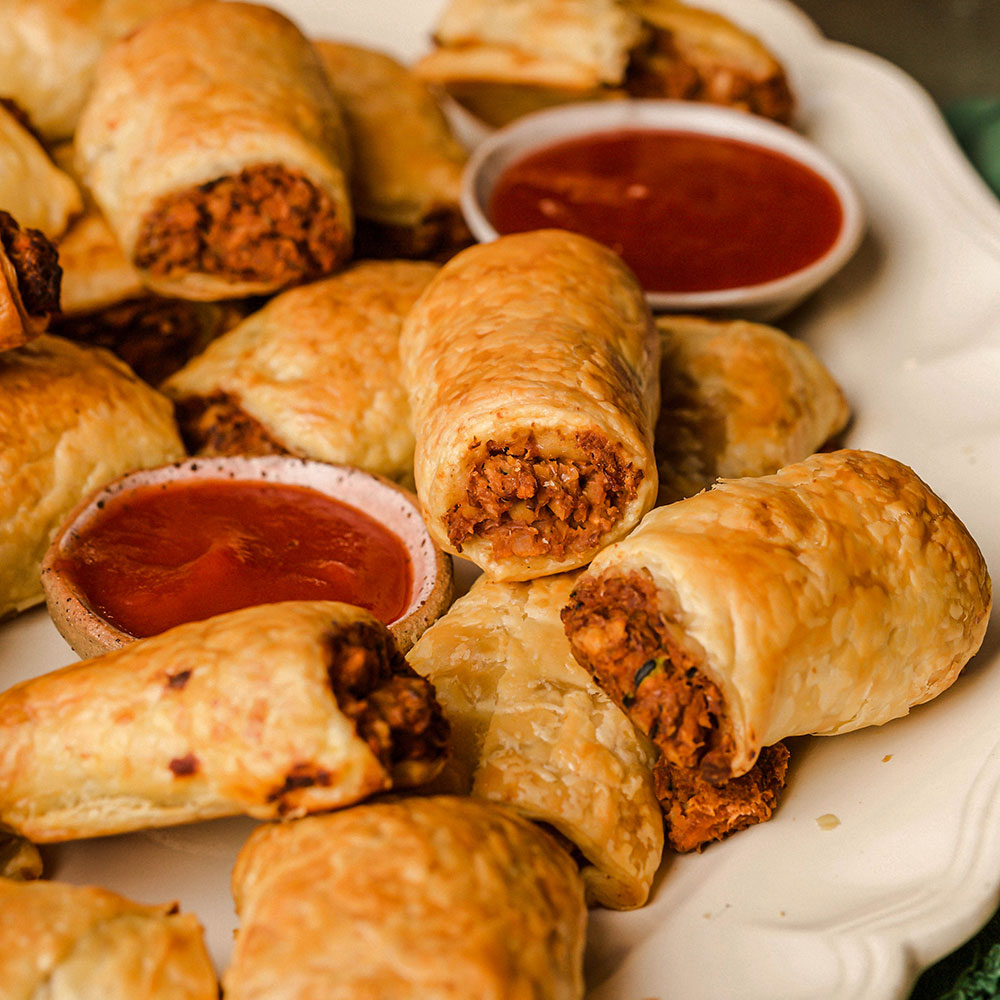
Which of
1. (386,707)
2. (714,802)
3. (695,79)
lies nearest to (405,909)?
(386,707)

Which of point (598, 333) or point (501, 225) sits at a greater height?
point (598, 333)

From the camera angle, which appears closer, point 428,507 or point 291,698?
point 291,698

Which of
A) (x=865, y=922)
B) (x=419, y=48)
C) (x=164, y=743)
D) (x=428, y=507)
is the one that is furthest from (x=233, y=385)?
(x=419, y=48)

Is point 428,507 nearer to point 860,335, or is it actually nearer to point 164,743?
point 164,743

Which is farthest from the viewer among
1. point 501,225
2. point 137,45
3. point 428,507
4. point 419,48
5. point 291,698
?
point 419,48

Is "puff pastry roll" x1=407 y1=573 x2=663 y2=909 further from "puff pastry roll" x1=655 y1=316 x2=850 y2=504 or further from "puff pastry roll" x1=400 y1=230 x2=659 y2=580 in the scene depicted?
"puff pastry roll" x1=655 y1=316 x2=850 y2=504

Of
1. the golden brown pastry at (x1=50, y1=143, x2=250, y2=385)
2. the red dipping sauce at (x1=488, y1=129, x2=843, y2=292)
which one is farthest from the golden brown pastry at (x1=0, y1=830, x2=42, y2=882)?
the red dipping sauce at (x1=488, y1=129, x2=843, y2=292)

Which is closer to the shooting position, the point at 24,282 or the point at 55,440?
the point at 24,282

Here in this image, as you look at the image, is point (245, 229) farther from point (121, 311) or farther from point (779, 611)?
point (779, 611)
